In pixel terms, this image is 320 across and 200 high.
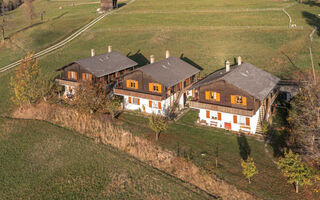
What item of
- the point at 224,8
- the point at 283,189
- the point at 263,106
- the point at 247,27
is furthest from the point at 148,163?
the point at 224,8

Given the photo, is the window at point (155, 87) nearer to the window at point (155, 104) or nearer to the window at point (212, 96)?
the window at point (155, 104)

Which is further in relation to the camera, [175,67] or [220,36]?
[220,36]

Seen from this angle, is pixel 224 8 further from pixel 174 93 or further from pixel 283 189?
pixel 283 189

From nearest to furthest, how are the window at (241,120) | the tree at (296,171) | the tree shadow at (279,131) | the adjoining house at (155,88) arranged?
the tree at (296,171) → the tree shadow at (279,131) → the window at (241,120) → the adjoining house at (155,88)

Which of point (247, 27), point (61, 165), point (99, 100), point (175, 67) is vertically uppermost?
point (247, 27)

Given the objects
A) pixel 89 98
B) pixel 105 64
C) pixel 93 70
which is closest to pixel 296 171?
pixel 89 98

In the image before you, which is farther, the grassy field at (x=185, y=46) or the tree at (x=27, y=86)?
the tree at (x=27, y=86)

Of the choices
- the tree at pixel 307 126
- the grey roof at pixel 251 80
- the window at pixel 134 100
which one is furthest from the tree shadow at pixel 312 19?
the window at pixel 134 100
